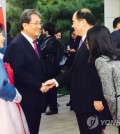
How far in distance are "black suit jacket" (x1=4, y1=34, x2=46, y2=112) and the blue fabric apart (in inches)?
18.6

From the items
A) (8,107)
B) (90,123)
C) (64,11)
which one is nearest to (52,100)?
(90,123)

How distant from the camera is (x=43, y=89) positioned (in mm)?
4777

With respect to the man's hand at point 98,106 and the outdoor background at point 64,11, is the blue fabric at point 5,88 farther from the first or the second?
the outdoor background at point 64,11

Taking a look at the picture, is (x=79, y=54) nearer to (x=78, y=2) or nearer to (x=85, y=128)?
(x=85, y=128)

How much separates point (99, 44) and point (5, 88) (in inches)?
39.3

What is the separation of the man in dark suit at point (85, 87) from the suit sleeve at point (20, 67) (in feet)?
1.70

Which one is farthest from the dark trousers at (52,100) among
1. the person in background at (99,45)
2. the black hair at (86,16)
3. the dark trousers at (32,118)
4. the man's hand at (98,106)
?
the person in background at (99,45)

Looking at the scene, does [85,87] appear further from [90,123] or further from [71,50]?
[71,50]

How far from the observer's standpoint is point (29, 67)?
473cm

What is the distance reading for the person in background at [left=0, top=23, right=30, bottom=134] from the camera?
13.5 feet

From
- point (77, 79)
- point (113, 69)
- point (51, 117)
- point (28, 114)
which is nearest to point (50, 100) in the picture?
point (51, 117)

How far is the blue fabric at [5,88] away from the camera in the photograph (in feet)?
13.4

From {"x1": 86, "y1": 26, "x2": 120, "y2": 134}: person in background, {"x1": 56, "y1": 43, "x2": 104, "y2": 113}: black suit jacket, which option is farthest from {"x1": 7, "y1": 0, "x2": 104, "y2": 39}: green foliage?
{"x1": 86, "y1": 26, "x2": 120, "y2": 134}: person in background

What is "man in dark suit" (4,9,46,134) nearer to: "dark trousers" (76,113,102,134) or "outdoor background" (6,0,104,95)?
"dark trousers" (76,113,102,134)
